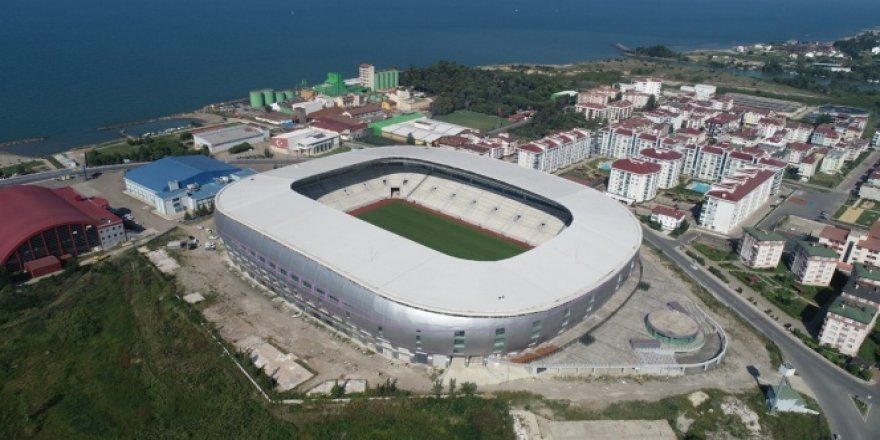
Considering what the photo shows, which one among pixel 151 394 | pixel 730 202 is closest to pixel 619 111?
pixel 730 202

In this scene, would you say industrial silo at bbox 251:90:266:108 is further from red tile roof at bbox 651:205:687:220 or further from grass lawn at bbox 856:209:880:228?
grass lawn at bbox 856:209:880:228

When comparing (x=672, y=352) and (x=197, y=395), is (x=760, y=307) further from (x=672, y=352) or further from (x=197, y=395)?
(x=197, y=395)

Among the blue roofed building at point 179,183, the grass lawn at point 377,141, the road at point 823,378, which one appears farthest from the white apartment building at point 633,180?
the blue roofed building at point 179,183

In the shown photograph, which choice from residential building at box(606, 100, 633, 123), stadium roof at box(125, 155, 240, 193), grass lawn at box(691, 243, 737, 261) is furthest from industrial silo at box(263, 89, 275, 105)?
grass lawn at box(691, 243, 737, 261)

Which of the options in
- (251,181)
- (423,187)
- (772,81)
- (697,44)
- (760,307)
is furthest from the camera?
(697,44)

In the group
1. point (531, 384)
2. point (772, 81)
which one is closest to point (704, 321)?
point (531, 384)
